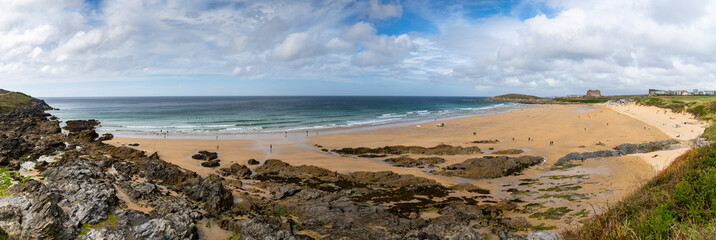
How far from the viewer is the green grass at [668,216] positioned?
5.52m

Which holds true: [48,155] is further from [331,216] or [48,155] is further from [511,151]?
[511,151]

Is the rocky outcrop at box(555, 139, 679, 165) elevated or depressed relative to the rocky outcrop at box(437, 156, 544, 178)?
elevated

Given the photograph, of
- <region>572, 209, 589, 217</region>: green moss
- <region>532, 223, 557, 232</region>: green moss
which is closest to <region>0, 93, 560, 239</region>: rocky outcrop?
<region>532, 223, 557, 232</region>: green moss

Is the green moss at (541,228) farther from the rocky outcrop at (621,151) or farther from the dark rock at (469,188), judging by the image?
the rocky outcrop at (621,151)

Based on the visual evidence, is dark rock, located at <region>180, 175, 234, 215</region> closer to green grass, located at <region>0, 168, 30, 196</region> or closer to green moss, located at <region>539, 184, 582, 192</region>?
green grass, located at <region>0, 168, 30, 196</region>

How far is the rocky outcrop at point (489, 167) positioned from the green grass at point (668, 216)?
14607 mm

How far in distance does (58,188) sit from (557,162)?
33.8 m

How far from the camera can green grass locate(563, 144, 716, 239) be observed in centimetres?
552

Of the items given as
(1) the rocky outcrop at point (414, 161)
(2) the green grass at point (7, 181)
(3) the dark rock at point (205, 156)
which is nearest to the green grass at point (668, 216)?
(1) the rocky outcrop at point (414, 161)

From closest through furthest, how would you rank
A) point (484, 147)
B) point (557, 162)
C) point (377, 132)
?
point (557, 162) → point (484, 147) → point (377, 132)

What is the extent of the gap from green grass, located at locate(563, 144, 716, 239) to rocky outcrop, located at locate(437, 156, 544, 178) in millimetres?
14607

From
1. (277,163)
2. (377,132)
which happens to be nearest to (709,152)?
(277,163)

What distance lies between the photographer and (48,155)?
27.5 metres

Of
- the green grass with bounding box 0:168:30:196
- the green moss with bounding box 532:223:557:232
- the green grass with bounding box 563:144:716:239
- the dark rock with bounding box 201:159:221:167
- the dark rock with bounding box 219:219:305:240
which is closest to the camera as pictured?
the green grass with bounding box 563:144:716:239
